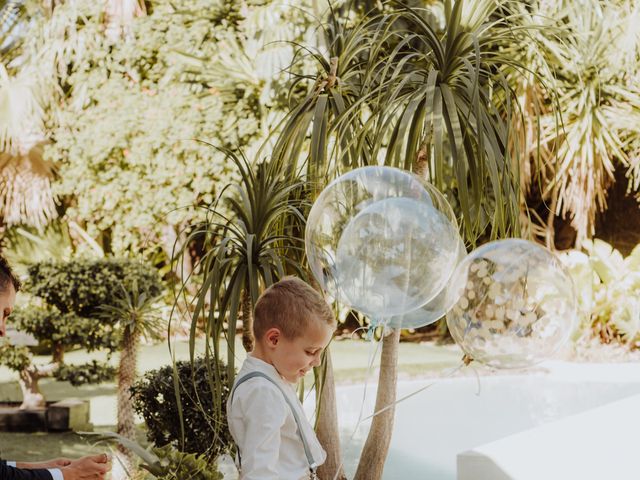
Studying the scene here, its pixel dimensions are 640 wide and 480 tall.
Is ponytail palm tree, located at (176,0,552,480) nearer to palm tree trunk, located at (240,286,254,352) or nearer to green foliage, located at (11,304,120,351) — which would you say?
palm tree trunk, located at (240,286,254,352)

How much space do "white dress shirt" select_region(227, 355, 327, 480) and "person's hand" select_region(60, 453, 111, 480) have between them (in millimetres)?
304

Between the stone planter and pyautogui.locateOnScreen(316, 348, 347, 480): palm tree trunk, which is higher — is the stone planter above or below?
below

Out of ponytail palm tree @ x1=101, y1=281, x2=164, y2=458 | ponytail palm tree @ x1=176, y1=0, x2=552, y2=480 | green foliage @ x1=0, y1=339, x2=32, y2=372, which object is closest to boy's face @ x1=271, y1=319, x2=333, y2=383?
ponytail palm tree @ x1=176, y1=0, x2=552, y2=480

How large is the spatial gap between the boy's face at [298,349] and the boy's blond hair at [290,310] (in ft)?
0.04

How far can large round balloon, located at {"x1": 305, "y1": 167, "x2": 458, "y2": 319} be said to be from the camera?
97.0 inches

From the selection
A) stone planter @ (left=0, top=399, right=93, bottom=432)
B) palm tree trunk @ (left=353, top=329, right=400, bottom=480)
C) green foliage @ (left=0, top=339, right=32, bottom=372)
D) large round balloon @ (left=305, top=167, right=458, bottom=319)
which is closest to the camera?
large round balloon @ (left=305, top=167, right=458, bottom=319)

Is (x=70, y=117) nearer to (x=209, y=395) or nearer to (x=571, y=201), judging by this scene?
(x=571, y=201)

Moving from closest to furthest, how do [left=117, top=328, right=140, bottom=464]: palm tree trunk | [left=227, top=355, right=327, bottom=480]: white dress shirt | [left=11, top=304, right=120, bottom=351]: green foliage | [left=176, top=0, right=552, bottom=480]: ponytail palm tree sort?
[left=227, top=355, right=327, bottom=480]: white dress shirt
[left=176, top=0, right=552, bottom=480]: ponytail palm tree
[left=117, top=328, right=140, bottom=464]: palm tree trunk
[left=11, top=304, right=120, bottom=351]: green foliage

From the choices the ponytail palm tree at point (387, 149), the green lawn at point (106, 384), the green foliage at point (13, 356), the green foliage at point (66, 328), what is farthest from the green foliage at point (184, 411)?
the green foliage at point (13, 356)

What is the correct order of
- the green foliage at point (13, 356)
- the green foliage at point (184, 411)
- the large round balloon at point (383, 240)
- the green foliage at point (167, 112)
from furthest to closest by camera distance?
the green foliage at point (167, 112) < the green foliage at point (13, 356) < the green foliage at point (184, 411) < the large round balloon at point (383, 240)

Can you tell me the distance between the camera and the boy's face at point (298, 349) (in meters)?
1.93

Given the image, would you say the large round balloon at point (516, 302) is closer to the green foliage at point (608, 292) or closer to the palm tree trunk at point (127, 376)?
the palm tree trunk at point (127, 376)

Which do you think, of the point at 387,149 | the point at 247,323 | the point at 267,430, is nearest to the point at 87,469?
the point at 267,430

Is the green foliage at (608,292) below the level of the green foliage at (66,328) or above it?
below
